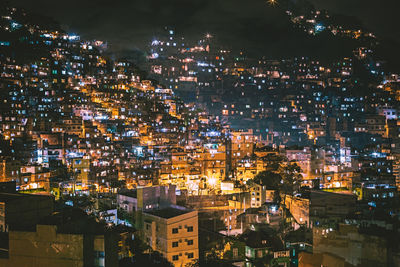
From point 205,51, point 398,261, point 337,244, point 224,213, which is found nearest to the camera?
point 398,261

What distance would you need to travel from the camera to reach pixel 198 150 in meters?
34.4

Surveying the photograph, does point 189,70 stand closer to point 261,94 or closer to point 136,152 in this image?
point 261,94

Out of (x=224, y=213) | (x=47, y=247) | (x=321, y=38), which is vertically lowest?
(x=224, y=213)

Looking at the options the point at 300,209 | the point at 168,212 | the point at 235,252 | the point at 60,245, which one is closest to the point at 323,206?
the point at 300,209

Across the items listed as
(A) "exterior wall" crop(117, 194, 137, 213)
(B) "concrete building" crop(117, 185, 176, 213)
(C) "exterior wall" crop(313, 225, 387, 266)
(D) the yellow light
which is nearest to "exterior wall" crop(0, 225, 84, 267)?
(B) "concrete building" crop(117, 185, 176, 213)

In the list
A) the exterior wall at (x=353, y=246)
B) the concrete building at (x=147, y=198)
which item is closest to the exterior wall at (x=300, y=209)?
the exterior wall at (x=353, y=246)

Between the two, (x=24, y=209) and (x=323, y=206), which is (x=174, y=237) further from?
(x=323, y=206)

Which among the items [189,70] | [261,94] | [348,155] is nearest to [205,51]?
[189,70]

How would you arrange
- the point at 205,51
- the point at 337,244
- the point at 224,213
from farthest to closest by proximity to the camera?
the point at 205,51 < the point at 224,213 < the point at 337,244

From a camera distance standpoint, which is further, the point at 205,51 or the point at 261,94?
the point at 205,51

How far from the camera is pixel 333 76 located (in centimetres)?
5550

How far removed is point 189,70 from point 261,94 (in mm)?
10521

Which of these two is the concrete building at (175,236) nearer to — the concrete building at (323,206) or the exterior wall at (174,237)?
the exterior wall at (174,237)

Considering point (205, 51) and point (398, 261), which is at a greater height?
point (205, 51)
